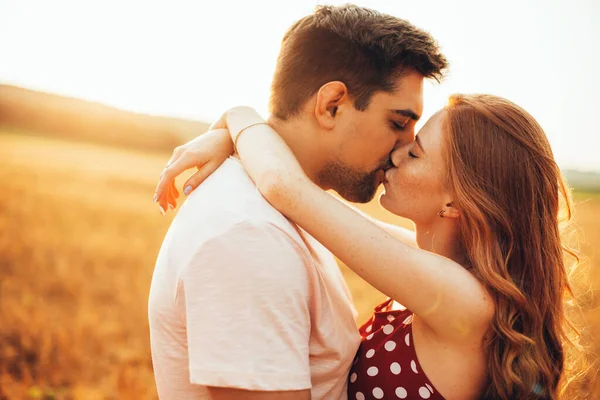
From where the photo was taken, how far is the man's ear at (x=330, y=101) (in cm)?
274

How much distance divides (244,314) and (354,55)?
1.51 meters

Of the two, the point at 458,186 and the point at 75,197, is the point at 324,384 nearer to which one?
the point at 458,186

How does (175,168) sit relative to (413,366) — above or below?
above

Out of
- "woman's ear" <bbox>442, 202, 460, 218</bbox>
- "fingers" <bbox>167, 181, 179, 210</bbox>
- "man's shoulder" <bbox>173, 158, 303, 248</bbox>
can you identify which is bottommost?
"fingers" <bbox>167, 181, 179, 210</bbox>

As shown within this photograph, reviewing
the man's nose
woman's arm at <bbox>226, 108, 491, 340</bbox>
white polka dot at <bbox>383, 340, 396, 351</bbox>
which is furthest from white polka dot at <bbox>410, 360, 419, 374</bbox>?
the man's nose

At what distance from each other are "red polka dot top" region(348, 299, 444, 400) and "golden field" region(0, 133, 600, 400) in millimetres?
1282

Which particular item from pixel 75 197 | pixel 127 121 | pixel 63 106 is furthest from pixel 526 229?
pixel 127 121

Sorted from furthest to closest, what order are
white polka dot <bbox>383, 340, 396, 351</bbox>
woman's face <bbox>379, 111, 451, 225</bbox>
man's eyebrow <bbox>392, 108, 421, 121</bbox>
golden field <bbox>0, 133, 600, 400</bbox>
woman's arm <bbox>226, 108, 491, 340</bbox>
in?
golden field <bbox>0, 133, 600, 400</bbox>, man's eyebrow <bbox>392, 108, 421, 121</bbox>, woman's face <bbox>379, 111, 451, 225</bbox>, white polka dot <bbox>383, 340, 396, 351</bbox>, woman's arm <bbox>226, 108, 491, 340</bbox>

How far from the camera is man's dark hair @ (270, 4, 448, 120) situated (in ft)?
9.15

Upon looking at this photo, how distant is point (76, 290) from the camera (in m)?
7.55

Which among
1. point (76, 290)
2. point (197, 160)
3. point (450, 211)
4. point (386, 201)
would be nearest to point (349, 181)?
point (386, 201)

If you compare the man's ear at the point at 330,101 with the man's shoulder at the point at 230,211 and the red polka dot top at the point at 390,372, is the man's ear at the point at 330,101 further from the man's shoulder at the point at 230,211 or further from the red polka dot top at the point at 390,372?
the red polka dot top at the point at 390,372

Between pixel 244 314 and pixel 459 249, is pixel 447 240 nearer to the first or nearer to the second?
pixel 459 249

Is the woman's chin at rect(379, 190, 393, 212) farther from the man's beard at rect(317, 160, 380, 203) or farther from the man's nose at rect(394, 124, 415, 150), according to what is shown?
the man's nose at rect(394, 124, 415, 150)
